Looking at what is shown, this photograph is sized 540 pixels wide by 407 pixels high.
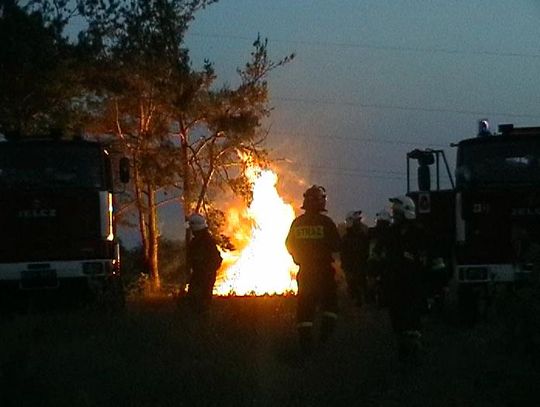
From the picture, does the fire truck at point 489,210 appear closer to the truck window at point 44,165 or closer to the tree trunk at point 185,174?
the truck window at point 44,165

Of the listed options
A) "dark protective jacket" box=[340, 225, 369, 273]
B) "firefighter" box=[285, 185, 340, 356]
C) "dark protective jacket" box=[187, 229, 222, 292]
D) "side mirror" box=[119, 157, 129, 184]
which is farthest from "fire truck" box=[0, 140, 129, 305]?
"firefighter" box=[285, 185, 340, 356]

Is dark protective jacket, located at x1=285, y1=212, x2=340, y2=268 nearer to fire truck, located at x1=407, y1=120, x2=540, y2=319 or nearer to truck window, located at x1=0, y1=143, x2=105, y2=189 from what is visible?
fire truck, located at x1=407, y1=120, x2=540, y2=319

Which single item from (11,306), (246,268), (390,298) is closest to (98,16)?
(246,268)

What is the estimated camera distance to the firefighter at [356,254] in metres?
23.7

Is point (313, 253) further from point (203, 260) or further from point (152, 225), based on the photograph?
point (152, 225)

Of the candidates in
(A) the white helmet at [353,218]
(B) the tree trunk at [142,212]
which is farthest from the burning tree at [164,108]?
(A) the white helmet at [353,218]

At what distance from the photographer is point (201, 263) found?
1808cm

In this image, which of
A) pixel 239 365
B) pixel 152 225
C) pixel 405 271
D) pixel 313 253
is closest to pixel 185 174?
pixel 152 225

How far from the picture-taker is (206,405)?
10633mm

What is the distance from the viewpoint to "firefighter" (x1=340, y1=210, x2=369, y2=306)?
77.7ft

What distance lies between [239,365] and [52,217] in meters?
8.95

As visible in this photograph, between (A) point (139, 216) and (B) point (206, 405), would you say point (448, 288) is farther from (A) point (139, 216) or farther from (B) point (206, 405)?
(A) point (139, 216)

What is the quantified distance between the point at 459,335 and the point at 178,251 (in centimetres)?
4459

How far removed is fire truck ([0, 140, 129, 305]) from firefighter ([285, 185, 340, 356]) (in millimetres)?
6548
